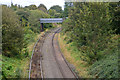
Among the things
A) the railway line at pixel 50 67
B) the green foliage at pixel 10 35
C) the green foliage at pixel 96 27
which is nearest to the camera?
the green foliage at pixel 96 27

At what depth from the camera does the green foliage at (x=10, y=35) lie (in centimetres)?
1241

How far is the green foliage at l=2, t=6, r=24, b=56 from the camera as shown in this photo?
12409 mm

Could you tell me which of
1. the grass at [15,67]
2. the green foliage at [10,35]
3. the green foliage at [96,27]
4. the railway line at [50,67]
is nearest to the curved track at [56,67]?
the railway line at [50,67]

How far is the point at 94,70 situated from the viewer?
10.5m

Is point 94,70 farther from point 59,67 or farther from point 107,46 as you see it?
point 59,67

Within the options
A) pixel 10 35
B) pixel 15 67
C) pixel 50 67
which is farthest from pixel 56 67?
pixel 10 35

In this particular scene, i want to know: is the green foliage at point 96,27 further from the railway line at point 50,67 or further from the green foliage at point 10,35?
the green foliage at point 10,35

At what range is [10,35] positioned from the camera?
12.8 meters

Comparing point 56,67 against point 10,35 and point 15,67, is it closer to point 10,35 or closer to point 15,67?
point 15,67

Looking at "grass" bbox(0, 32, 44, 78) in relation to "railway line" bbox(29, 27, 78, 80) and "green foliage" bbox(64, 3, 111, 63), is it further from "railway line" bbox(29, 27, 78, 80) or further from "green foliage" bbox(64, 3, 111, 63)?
"green foliage" bbox(64, 3, 111, 63)

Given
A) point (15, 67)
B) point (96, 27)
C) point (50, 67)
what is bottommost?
point (50, 67)

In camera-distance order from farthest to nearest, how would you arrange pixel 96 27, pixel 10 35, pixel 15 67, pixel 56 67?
1. pixel 56 67
2. pixel 10 35
3. pixel 15 67
4. pixel 96 27

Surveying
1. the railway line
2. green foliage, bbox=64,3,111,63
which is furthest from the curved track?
green foliage, bbox=64,3,111,63

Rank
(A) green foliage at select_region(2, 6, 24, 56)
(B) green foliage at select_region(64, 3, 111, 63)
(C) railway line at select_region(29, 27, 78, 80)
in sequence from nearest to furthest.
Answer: (B) green foliage at select_region(64, 3, 111, 63) → (C) railway line at select_region(29, 27, 78, 80) → (A) green foliage at select_region(2, 6, 24, 56)
